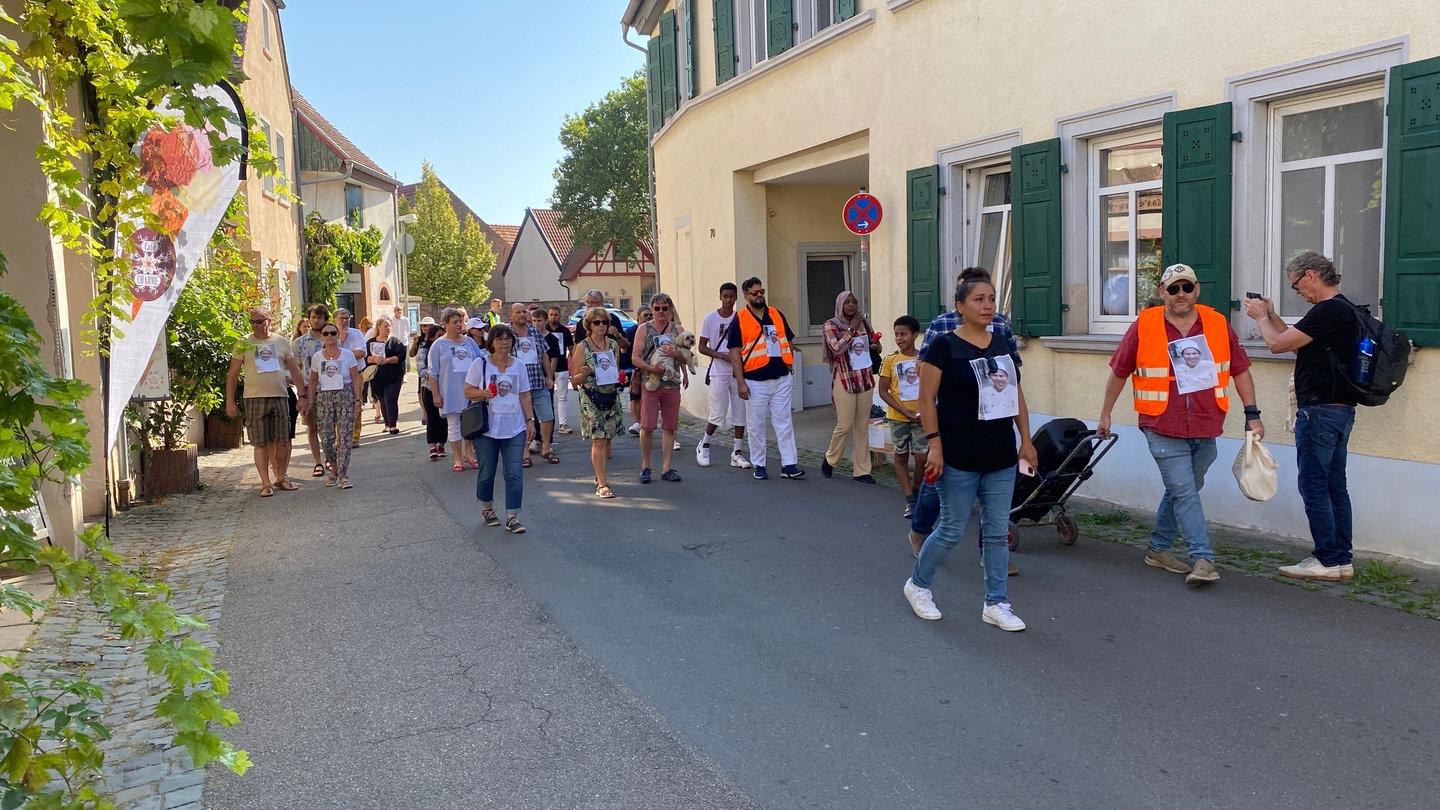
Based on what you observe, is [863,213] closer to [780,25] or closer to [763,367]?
[763,367]

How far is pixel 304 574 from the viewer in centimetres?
763

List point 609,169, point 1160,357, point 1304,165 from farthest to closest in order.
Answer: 1. point 609,169
2. point 1304,165
3. point 1160,357

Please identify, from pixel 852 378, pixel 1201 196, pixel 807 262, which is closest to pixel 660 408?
pixel 852 378

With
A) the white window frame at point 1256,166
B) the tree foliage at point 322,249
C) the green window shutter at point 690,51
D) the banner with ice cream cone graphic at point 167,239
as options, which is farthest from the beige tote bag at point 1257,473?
the tree foliage at point 322,249

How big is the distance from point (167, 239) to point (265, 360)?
2.87 metres

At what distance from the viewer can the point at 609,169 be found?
54.5 metres

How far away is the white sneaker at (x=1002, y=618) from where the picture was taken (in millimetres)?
5652

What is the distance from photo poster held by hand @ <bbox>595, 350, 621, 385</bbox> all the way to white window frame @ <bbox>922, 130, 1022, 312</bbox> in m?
3.61

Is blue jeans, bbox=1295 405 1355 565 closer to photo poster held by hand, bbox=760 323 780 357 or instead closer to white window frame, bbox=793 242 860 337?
photo poster held by hand, bbox=760 323 780 357

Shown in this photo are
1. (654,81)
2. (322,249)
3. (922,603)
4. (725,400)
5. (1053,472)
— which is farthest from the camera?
(322,249)

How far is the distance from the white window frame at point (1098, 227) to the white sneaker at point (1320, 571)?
3.36 m

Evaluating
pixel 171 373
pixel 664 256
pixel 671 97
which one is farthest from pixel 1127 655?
pixel 664 256

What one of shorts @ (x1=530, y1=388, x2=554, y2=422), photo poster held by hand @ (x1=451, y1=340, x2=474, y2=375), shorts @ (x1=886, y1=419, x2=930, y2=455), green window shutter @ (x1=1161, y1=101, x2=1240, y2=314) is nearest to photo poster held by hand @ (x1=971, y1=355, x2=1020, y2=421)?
shorts @ (x1=886, y1=419, x2=930, y2=455)

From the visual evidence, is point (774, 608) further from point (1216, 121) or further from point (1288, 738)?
point (1216, 121)
